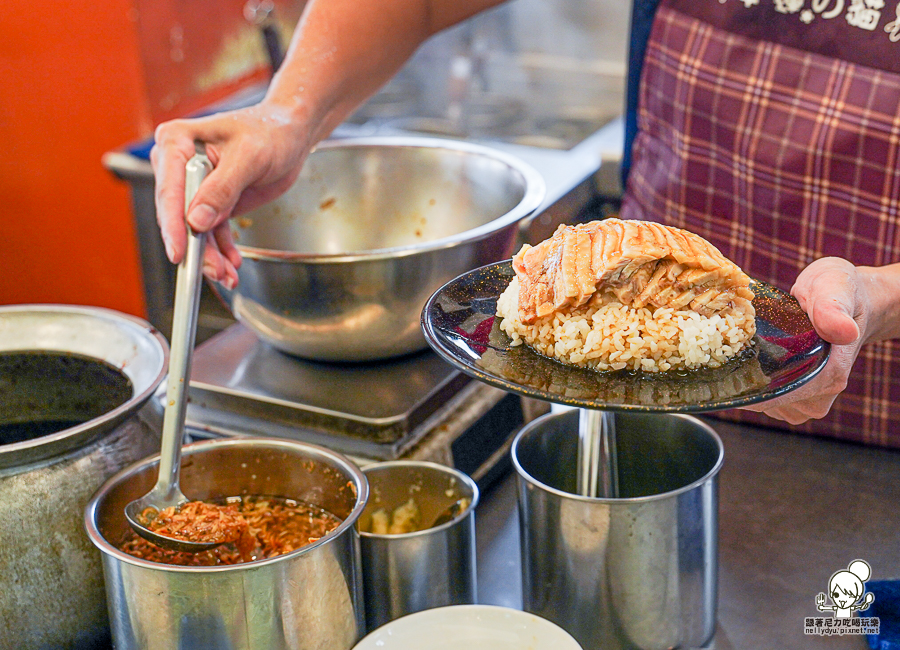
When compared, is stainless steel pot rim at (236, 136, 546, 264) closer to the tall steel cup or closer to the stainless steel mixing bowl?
the stainless steel mixing bowl

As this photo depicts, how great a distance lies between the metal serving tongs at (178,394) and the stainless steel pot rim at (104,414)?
30 millimetres

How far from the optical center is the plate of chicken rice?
0.93 m

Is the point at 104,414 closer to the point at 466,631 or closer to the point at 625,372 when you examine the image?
the point at 466,631

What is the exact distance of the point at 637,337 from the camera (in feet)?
Answer: 3.19

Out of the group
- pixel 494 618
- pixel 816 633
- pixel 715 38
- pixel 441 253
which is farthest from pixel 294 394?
pixel 715 38

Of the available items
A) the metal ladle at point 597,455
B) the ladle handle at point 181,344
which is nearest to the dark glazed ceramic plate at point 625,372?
the metal ladle at point 597,455

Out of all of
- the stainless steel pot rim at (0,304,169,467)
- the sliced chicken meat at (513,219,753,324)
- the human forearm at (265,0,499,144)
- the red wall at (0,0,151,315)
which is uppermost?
the human forearm at (265,0,499,144)

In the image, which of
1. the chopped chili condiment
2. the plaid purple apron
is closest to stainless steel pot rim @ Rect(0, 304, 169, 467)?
the chopped chili condiment

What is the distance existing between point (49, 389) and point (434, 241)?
0.61 metres

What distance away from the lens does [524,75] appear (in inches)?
143

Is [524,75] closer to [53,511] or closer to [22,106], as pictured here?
[22,106]

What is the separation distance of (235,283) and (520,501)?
59 cm

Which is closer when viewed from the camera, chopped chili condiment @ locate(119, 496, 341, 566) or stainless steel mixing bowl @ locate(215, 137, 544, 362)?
chopped chili condiment @ locate(119, 496, 341, 566)

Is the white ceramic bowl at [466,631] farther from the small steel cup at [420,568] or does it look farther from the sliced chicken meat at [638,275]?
the sliced chicken meat at [638,275]
